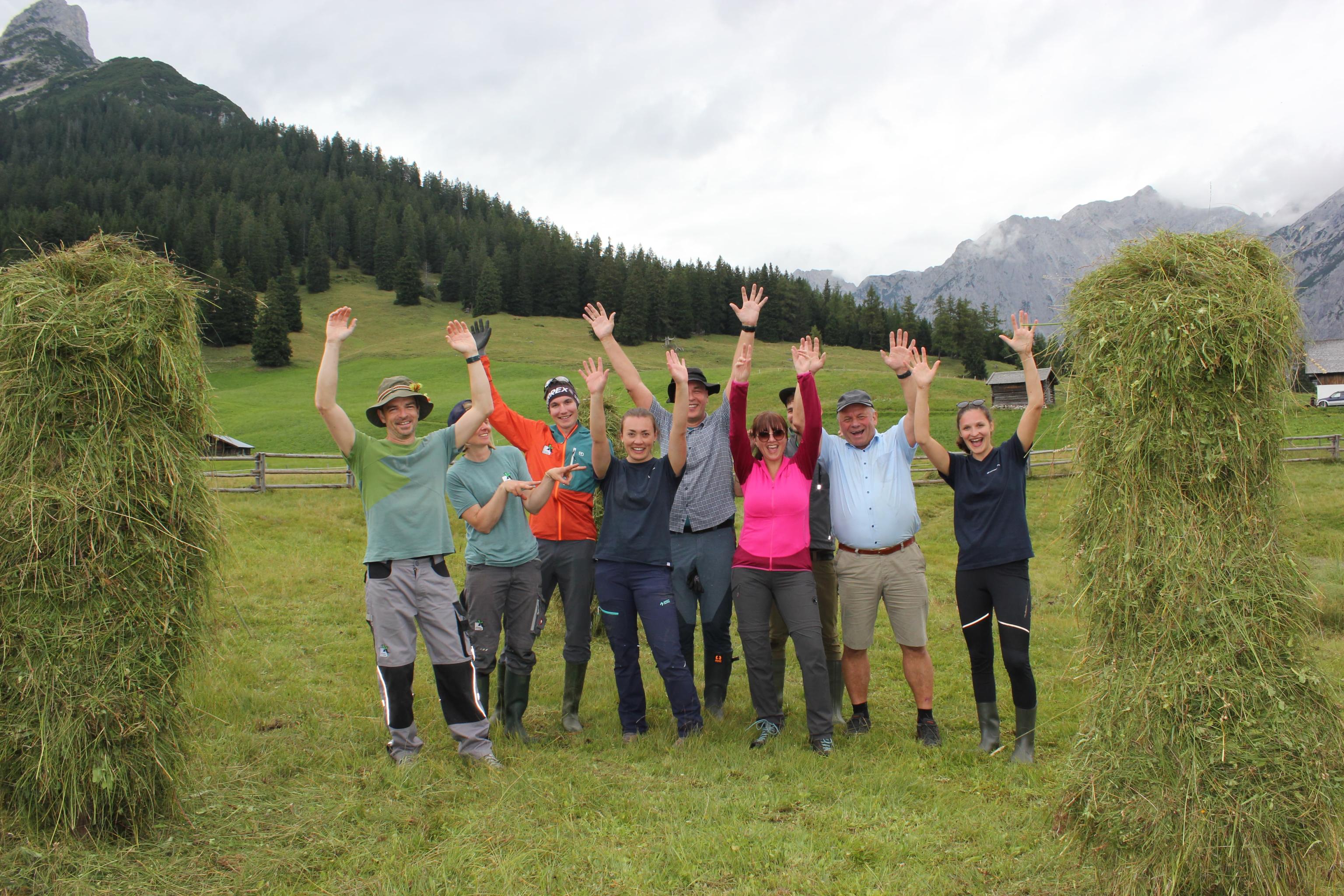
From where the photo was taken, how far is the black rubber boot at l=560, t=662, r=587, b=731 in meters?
6.14

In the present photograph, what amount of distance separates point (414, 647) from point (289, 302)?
7780cm

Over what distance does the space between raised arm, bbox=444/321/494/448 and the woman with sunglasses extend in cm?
296

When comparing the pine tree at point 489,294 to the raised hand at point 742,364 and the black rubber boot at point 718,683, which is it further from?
the raised hand at point 742,364

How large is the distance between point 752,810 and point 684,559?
1974 millimetres

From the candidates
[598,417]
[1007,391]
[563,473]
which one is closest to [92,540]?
[563,473]

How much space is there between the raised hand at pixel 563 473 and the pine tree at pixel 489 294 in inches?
3467

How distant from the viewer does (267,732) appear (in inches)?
225

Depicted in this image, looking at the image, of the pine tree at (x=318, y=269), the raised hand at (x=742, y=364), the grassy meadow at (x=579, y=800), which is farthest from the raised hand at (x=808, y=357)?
the pine tree at (x=318, y=269)

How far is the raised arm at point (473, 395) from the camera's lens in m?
5.28

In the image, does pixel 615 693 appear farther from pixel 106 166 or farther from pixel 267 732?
pixel 106 166

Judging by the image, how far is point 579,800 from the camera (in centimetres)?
464

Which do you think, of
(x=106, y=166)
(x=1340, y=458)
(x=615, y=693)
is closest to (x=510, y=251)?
(x=106, y=166)

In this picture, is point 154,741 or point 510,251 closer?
point 154,741

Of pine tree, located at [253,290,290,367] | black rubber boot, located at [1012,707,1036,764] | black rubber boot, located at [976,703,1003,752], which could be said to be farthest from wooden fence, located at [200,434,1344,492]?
pine tree, located at [253,290,290,367]
